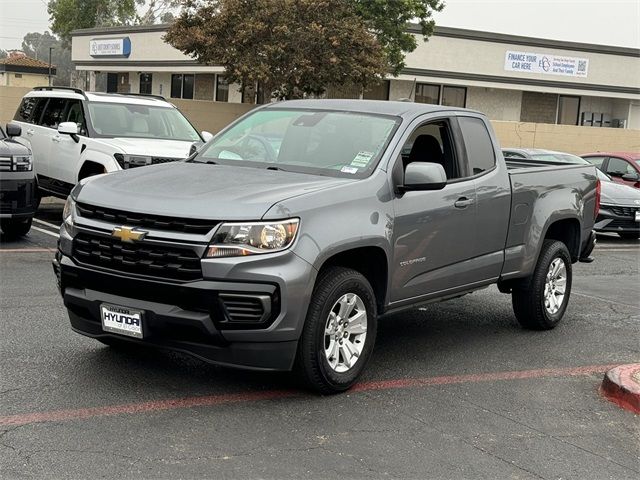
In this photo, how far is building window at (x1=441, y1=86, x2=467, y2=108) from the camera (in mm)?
39656

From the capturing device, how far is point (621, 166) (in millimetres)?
17703

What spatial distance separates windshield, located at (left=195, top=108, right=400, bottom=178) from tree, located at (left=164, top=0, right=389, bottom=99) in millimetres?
18269

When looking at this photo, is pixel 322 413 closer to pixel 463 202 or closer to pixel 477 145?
pixel 463 202

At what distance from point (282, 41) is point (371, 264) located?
20047 mm

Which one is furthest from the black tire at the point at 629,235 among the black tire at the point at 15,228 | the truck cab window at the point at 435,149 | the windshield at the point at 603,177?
the black tire at the point at 15,228

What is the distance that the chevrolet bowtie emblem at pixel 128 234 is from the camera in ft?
16.1

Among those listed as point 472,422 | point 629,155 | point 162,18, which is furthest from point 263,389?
point 162,18

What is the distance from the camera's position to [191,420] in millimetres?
4781

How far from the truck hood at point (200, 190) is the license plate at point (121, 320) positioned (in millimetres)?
598

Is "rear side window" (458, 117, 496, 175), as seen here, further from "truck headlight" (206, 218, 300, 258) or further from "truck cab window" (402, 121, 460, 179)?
"truck headlight" (206, 218, 300, 258)

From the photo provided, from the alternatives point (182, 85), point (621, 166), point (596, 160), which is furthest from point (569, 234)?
point (182, 85)

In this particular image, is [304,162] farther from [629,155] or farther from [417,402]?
[629,155]

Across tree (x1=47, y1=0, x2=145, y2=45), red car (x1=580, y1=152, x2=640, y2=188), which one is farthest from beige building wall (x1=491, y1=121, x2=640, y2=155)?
tree (x1=47, y1=0, x2=145, y2=45)

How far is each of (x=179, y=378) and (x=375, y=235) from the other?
160 cm
